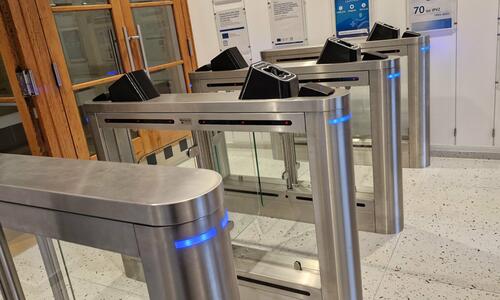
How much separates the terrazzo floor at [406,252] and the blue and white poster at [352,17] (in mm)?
1441

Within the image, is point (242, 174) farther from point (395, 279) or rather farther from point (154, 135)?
point (154, 135)

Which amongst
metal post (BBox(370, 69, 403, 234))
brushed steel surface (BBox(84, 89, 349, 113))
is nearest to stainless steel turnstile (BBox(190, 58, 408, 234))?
metal post (BBox(370, 69, 403, 234))

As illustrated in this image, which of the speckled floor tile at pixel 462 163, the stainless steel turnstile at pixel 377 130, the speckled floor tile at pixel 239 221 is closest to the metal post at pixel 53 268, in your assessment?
the speckled floor tile at pixel 239 221

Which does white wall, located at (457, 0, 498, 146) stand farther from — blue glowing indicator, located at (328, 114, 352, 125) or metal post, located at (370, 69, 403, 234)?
blue glowing indicator, located at (328, 114, 352, 125)

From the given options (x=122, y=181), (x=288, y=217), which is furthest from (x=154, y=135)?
(x=122, y=181)

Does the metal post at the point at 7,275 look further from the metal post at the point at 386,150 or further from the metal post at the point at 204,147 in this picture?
the metal post at the point at 386,150

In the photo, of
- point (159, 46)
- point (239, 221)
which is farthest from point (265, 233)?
point (159, 46)

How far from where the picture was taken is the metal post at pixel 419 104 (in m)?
2.98

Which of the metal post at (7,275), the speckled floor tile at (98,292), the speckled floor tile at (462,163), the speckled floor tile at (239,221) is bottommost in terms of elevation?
the speckled floor tile at (462,163)

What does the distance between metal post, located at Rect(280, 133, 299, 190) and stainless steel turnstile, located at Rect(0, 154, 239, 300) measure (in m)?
1.43

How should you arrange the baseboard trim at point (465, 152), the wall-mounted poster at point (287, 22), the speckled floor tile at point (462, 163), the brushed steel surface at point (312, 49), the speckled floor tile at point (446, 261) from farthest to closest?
the wall-mounted poster at point (287, 22) → the baseboard trim at point (465, 152) → the speckled floor tile at point (462, 163) → the brushed steel surface at point (312, 49) → the speckled floor tile at point (446, 261)

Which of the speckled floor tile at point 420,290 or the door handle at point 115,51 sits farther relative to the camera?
the door handle at point 115,51

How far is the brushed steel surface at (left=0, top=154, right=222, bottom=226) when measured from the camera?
0.75 metres

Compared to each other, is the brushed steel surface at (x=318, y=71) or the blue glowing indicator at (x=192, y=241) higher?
the brushed steel surface at (x=318, y=71)
